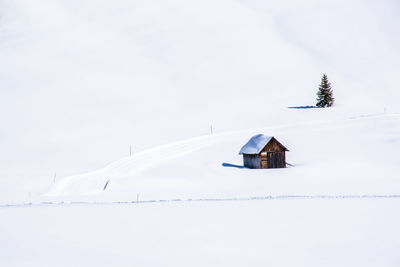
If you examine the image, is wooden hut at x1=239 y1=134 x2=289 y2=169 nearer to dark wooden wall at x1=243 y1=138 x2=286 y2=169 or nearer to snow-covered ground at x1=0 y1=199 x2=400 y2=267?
dark wooden wall at x1=243 y1=138 x2=286 y2=169

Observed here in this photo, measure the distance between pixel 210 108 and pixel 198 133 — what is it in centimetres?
1692

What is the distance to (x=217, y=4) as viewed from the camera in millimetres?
154250

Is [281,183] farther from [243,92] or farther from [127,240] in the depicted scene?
[243,92]

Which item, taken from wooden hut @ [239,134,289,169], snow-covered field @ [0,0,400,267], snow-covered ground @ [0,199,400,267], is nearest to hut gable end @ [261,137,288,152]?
wooden hut @ [239,134,289,169]

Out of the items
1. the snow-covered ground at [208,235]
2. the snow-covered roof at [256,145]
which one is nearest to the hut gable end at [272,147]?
the snow-covered roof at [256,145]

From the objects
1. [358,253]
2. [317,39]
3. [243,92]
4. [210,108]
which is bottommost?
[358,253]

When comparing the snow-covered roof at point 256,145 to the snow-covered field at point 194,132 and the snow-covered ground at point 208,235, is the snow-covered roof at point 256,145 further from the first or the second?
the snow-covered ground at point 208,235

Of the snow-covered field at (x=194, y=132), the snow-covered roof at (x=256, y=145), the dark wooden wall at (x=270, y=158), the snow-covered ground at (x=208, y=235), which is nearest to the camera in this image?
the snow-covered ground at (x=208, y=235)

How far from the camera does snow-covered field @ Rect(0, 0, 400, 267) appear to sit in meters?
13.3

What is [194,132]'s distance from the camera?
183 ft

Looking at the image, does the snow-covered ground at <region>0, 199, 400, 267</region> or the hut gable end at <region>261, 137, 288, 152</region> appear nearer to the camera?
the snow-covered ground at <region>0, 199, 400, 267</region>

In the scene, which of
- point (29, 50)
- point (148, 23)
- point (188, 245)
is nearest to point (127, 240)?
point (188, 245)

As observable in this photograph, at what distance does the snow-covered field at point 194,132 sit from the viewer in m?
13.3

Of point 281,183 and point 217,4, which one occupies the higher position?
point 217,4
